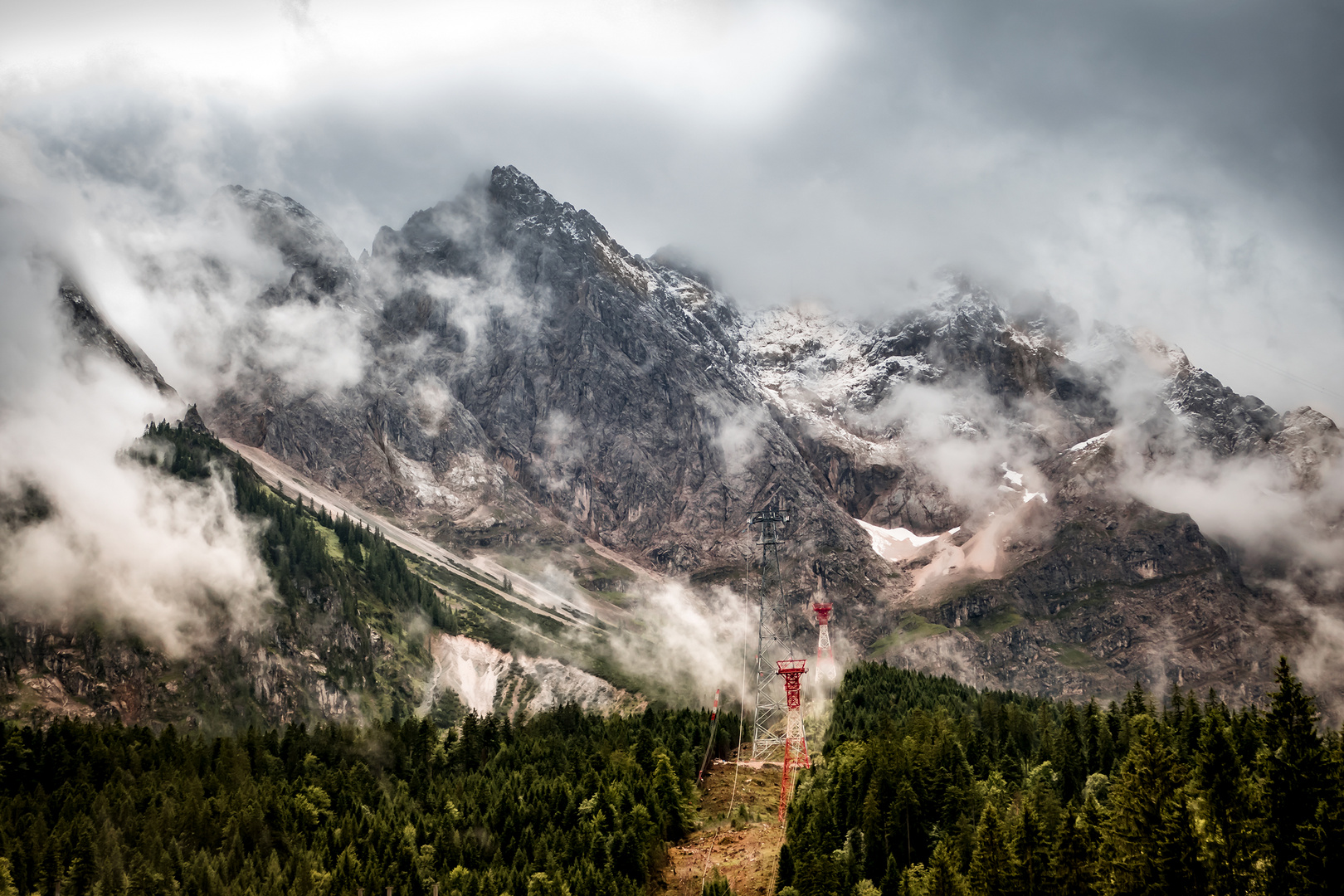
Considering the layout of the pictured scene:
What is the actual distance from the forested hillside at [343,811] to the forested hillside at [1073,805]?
21077 mm

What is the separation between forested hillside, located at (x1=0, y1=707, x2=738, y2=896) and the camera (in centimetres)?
10769

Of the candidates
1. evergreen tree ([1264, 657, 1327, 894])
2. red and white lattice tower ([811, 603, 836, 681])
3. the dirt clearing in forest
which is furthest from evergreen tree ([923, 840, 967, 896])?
red and white lattice tower ([811, 603, 836, 681])

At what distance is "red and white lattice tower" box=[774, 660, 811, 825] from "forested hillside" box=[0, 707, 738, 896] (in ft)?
52.2

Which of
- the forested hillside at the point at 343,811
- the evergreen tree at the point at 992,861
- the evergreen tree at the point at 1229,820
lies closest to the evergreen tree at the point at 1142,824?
the evergreen tree at the point at 1229,820

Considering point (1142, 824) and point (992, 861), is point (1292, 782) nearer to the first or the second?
point (1142, 824)

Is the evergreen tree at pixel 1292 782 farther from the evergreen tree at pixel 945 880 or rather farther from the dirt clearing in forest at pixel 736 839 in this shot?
the dirt clearing in forest at pixel 736 839

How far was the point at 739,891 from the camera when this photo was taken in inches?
4178

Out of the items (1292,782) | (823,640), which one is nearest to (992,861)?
(1292,782)

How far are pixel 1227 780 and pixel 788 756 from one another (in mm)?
47231

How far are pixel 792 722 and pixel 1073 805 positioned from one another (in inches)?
1192

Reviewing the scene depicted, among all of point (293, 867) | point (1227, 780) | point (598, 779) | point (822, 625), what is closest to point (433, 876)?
point (293, 867)

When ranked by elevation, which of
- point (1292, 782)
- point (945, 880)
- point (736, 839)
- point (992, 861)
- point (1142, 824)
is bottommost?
point (736, 839)

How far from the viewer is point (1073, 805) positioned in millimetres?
102250

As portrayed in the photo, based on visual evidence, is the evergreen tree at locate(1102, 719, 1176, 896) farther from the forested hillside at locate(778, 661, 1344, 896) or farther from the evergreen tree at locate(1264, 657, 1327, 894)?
the evergreen tree at locate(1264, 657, 1327, 894)
